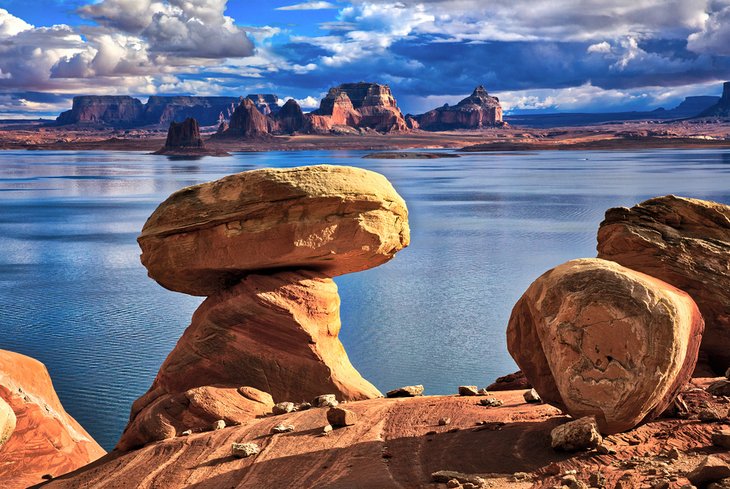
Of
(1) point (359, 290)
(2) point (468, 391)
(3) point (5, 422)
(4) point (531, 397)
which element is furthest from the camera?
(1) point (359, 290)

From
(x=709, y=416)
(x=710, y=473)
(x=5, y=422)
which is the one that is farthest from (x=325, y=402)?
(x=710, y=473)

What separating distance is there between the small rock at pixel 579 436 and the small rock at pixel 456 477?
4.39 feet

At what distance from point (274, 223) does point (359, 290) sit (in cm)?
2000

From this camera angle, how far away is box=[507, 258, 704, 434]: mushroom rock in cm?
988

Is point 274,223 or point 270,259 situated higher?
point 274,223

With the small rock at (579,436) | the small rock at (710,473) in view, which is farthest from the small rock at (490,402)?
the small rock at (710,473)

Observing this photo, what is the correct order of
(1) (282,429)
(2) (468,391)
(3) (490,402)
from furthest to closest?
(2) (468,391) < (3) (490,402) < (1) (282,429)

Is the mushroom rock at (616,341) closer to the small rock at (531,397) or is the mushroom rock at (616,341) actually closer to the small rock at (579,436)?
the small rock at (579,436)

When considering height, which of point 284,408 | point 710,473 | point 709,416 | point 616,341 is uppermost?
point 616,341

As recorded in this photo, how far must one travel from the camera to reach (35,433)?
16922 mm

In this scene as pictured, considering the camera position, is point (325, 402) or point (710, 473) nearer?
point (710, 473)

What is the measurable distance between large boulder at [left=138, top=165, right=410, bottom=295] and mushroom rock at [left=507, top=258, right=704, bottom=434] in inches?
266

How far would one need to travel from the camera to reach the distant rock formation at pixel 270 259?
A: 16531mm

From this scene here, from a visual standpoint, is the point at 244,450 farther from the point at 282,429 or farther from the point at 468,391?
the point at 468,391
